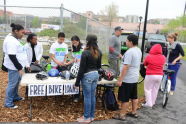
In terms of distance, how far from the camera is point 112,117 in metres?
5.19

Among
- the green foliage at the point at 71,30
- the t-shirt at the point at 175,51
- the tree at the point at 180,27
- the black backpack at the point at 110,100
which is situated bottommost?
the black backpack at the point at 110,100

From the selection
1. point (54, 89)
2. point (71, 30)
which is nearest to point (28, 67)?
point (54, 89)

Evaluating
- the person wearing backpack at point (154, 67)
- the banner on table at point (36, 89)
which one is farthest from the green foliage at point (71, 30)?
the banner on table at point (36, 89)

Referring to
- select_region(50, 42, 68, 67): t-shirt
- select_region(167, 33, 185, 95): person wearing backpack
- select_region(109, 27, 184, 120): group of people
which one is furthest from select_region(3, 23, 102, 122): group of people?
select_region(167, 33, 185, 95): person wearing backpack

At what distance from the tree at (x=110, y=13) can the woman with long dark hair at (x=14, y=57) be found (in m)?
47.9

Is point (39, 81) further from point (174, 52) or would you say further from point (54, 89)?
point (174, 52)

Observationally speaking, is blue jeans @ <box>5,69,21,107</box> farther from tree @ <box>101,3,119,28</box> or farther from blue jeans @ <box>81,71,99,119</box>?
tree @ <box>101,3,119,28</box>

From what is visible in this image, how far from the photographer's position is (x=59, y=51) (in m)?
6.30

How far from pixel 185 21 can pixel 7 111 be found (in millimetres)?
47553

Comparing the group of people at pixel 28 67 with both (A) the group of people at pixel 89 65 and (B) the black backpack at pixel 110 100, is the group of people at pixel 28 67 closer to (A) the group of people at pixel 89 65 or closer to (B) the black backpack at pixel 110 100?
(A) the group of people at pixel 89 65

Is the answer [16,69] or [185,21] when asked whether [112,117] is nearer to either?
[16,69]

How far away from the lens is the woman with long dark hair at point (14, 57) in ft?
15.5

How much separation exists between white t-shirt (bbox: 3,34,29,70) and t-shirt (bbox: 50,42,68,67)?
1155mm

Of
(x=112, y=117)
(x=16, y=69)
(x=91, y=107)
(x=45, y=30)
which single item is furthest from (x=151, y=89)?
(x=45, y=30)
